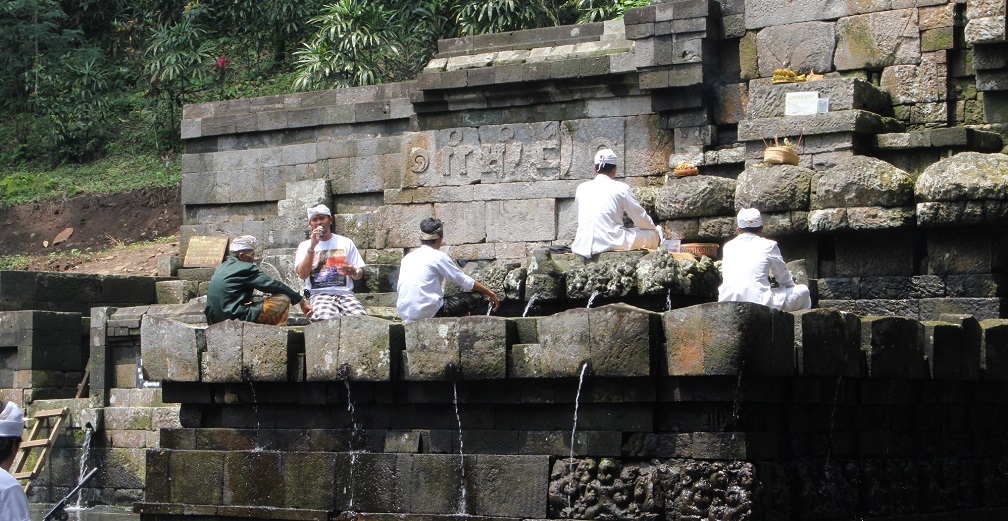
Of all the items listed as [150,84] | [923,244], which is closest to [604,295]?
[923,244]

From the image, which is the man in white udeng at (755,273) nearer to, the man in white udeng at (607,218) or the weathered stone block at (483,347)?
the man in white udeng at (607,218)

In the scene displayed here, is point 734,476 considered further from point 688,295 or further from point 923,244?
point 923,244

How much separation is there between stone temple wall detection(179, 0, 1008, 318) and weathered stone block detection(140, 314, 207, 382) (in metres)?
4.11

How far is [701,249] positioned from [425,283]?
3.20m

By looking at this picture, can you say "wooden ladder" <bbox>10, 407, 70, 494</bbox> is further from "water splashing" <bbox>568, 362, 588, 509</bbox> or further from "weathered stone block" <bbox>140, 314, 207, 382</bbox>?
"water splashing" <bbox>568, 362, 588, 509</bbox>

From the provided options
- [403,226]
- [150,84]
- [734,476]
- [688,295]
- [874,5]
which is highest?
[150,84]

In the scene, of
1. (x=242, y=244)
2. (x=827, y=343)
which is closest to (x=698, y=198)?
(x=827, y=343)

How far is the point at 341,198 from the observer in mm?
18812

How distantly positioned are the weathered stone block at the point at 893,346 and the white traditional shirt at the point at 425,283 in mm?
3021

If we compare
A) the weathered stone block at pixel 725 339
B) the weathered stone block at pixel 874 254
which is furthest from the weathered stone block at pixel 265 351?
the weathered stone block at pixel 874 254

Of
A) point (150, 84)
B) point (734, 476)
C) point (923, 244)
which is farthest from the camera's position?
point (150, 84)

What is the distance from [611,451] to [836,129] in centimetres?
601

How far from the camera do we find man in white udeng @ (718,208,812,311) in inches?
439

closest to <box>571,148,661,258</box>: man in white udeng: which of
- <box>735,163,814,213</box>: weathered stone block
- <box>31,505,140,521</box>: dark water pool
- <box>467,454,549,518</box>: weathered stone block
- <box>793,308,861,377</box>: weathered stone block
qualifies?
<box>735,163,814,213</box>: weathered stone block
